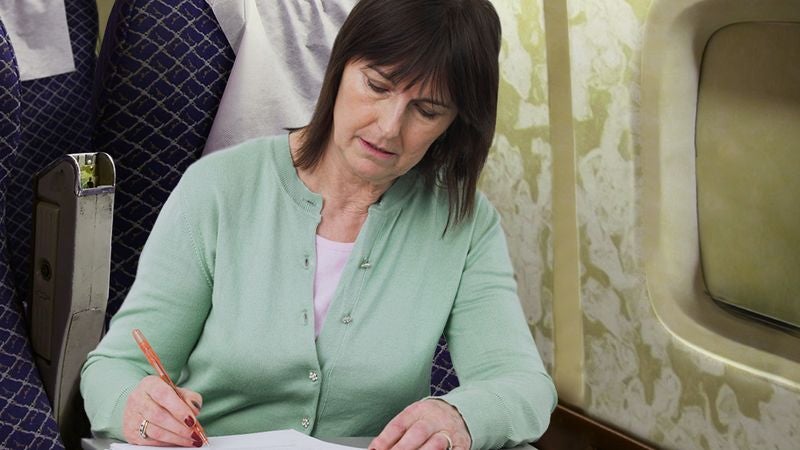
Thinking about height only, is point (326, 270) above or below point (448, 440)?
above

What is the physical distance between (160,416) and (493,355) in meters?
0.52

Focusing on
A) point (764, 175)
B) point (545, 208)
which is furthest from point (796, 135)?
point (545, 208)

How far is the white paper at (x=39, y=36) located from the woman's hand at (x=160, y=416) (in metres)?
1.00

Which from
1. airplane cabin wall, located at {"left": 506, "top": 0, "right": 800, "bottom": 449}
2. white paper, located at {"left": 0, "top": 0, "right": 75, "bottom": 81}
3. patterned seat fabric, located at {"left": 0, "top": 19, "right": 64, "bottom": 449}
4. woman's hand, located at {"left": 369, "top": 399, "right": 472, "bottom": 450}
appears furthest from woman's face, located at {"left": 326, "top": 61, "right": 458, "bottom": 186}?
airplane cabin wall, located at {"left": 506, "top": 0, "right": 800, "bottom": 449}

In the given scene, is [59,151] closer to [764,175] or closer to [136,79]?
[136,79]

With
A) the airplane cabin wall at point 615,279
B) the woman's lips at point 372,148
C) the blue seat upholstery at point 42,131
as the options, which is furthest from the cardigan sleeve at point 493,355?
the airplane cabin wall at point 615,279

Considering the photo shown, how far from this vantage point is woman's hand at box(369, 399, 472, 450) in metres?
1.27

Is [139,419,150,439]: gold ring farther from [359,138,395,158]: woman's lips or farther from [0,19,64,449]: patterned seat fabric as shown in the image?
[0,19,64,449]: patterned seat fabric

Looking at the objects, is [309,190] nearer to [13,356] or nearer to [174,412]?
[174,412]

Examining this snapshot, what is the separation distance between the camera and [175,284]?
4.74 ft

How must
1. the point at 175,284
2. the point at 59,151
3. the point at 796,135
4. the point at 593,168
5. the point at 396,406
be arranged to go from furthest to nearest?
the point at 593,168, the point at 796,135, the point at 59,151, the point at 396,406, the point at 175,284

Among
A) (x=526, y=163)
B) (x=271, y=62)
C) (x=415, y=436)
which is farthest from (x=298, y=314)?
(x=526, y=163)

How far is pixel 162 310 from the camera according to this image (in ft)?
4.71

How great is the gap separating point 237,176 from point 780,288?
151 centimetres
